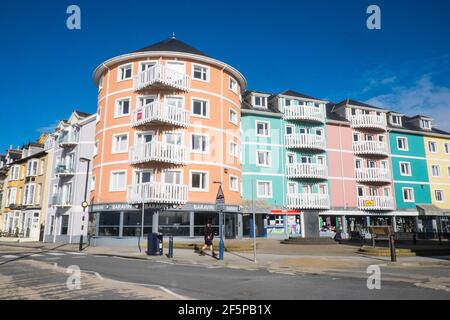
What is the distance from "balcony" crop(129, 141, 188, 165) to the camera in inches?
989

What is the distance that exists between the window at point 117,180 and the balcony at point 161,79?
6727mm

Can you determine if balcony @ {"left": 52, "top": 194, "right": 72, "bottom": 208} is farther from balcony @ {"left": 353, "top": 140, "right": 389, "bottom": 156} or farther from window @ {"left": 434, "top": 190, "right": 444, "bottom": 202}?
window @ {"left": 434, "top": 190, "right": 444, "bottom": 202}

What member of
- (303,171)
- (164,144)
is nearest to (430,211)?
(303,171)

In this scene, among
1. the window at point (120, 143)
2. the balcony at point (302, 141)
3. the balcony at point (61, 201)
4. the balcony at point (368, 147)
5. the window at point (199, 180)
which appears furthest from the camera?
the balcony at point (368, 147)

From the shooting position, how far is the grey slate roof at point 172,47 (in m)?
28.8

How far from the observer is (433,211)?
125 feet

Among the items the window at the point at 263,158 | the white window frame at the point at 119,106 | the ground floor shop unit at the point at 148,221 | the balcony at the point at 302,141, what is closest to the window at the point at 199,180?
the ground floor shop unit at the point at 148,221

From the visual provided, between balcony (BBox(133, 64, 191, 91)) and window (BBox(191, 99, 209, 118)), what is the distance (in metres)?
1.30

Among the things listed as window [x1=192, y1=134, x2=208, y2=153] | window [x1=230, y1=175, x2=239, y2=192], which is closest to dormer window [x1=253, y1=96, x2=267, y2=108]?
window [x1=230, y1=175, x2=239, y2=192]

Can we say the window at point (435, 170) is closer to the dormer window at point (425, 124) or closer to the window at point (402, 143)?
the window at point (402, 143)

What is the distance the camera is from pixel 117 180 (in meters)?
27.2

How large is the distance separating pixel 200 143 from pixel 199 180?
2937 mm

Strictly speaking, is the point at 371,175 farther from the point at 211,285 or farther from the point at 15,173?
the point at 15,173
